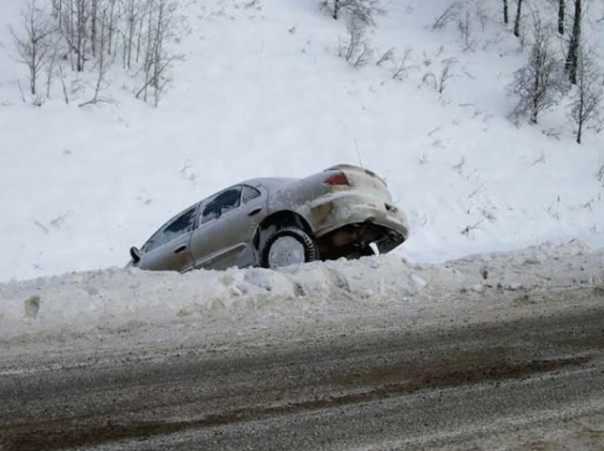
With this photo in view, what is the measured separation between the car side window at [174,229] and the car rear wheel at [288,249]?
4.51 ft

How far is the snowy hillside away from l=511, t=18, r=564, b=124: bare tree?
0.43 metres

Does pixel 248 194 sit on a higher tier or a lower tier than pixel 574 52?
lower

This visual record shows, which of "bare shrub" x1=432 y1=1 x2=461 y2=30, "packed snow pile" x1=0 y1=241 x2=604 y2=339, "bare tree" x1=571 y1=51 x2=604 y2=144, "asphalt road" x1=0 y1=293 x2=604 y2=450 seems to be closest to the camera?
"asphalt road" x1=0 y1=293 x2=604 y2=450

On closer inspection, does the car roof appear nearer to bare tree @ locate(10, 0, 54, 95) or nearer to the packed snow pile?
the packed snow pile

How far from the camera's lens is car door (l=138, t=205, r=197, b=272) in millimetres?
9219

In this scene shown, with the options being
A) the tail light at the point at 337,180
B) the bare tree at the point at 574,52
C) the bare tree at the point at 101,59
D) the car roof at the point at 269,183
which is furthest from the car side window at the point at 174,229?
the bare tree at the point at 574,52

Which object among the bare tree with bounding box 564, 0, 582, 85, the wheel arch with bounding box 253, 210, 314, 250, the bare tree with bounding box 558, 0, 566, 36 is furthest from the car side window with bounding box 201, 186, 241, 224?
the bare tree with bounding box 558, 0, 566, 36

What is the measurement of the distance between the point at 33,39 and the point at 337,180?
40.7 feet

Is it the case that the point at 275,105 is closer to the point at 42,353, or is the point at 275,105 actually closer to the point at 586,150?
the point at 586,150

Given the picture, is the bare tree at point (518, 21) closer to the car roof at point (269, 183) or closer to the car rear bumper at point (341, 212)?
the car roof at point (269, 183)

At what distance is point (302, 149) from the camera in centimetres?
1788

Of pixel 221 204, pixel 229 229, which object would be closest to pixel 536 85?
pixel 221 204

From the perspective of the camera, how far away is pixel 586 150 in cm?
2050

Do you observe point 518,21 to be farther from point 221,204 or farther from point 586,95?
point 221,204
